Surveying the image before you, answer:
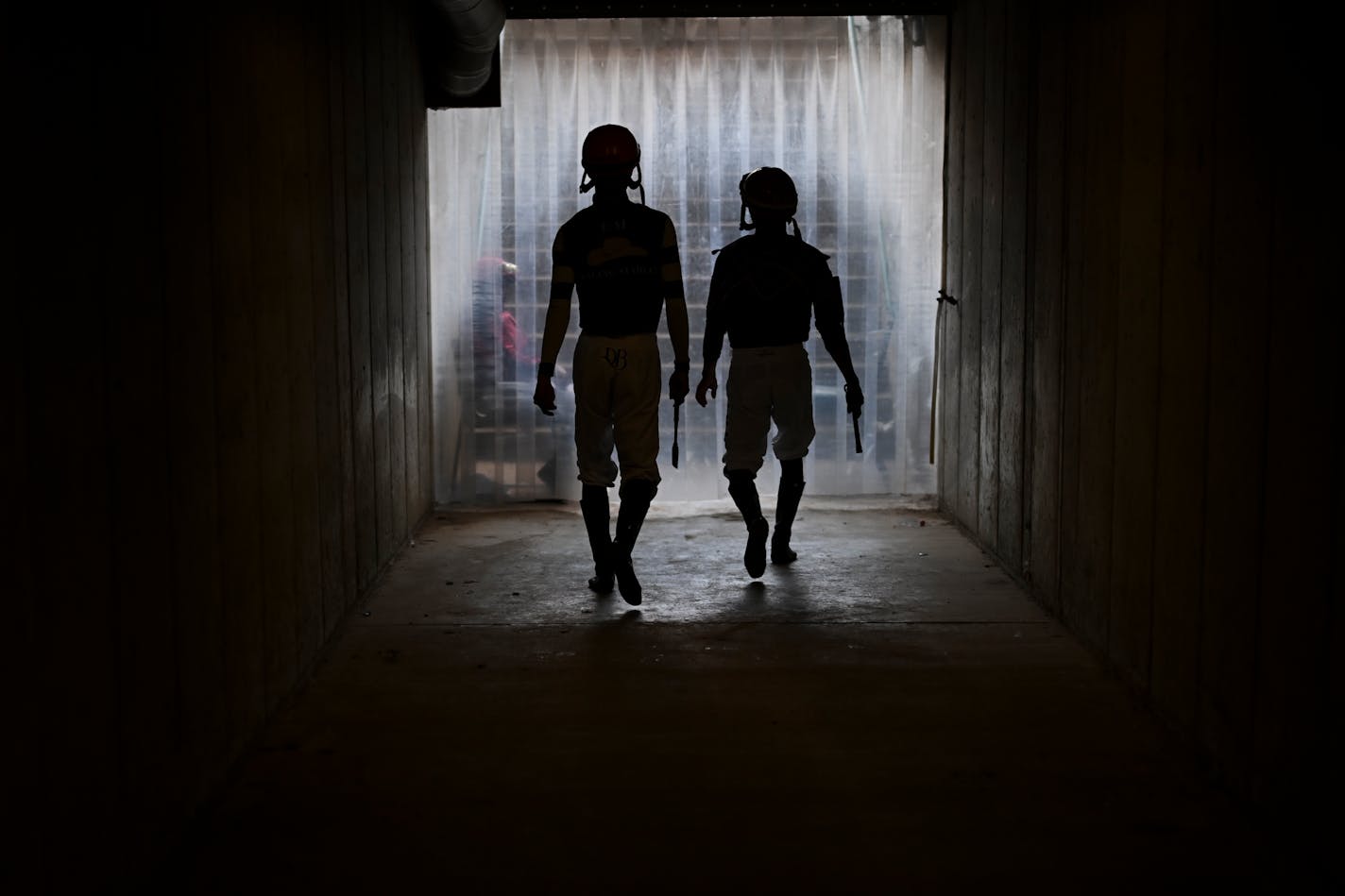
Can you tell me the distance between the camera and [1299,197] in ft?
7.54

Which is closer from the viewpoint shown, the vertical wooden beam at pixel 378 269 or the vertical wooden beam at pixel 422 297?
the vertical wooden beam at pixel 378 269

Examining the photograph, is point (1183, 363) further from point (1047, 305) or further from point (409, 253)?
point (409, 253)

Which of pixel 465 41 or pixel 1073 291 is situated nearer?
pixel 1073 291

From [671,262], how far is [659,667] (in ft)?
4.77

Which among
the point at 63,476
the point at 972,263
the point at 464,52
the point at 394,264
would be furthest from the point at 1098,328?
the point at 464,52

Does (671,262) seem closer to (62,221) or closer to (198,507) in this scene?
(198,507)

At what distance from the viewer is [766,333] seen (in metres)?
4.84

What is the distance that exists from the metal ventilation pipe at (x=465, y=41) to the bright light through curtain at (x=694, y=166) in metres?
0.39

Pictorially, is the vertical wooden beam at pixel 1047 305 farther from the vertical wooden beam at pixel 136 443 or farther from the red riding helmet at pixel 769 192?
the vertical wooden beam at pixel 136 443

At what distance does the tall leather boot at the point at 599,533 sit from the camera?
450cm

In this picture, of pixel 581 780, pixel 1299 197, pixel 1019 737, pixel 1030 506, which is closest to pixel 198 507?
pixel 581 780

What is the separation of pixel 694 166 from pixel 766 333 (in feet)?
6.31

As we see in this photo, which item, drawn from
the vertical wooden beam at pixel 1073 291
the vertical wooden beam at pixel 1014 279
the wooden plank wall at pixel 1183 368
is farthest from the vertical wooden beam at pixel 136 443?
the vertical wooden beam at pixel 1014 279

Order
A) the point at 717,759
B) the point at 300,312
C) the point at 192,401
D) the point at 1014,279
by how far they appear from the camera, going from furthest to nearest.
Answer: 1. the point at 1014,279
2. the point at 300,312
3. the point at 717,759
4. the point at 192,401
